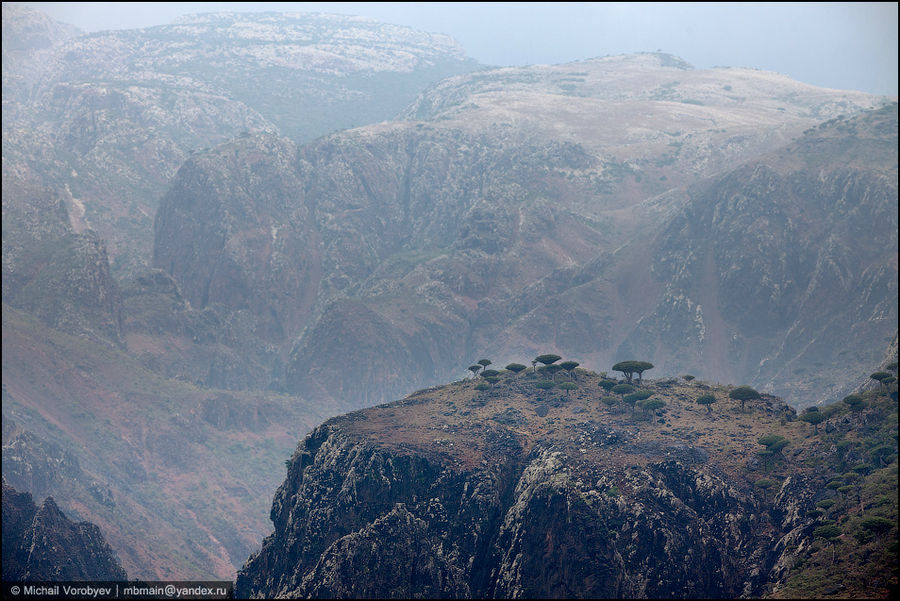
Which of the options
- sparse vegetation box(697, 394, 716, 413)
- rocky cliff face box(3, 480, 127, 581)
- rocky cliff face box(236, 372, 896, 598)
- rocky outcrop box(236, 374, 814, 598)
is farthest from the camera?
sparse vegetation box(697, 394, 716, 413)

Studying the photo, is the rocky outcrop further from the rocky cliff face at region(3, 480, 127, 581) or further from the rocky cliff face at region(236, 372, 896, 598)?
the rocky cliff face at region(3, 480, 127, 581)

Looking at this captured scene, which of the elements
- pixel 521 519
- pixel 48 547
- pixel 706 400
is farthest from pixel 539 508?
pixel 48 547

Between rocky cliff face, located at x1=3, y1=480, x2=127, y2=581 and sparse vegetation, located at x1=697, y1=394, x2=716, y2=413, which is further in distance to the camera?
sparse vegetation, located at x1=697, y1=394, x2=716, y2=413

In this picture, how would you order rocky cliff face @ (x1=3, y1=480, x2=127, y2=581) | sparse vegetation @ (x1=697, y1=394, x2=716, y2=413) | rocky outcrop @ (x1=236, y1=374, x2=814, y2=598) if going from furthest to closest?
sparse vegetation @ (x1=697, y1=394, x2=716, y2=413) → rocky cliff face @ (x1=3, y1=480, x2=127, y2=581) → rocky outcrop @ (x1=236, y1=374, x2=814, y2=598)

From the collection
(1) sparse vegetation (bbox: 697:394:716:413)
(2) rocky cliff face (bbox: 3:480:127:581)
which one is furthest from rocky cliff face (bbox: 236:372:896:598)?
(2) rocky cliff face (bbox: 3:480:127:581)

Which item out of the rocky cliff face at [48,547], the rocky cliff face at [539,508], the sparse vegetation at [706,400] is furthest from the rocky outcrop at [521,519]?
the rocky cliff face at [48,547]

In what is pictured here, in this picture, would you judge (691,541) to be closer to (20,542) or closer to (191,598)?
(191,598)

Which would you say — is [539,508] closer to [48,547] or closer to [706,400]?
[706,400]
